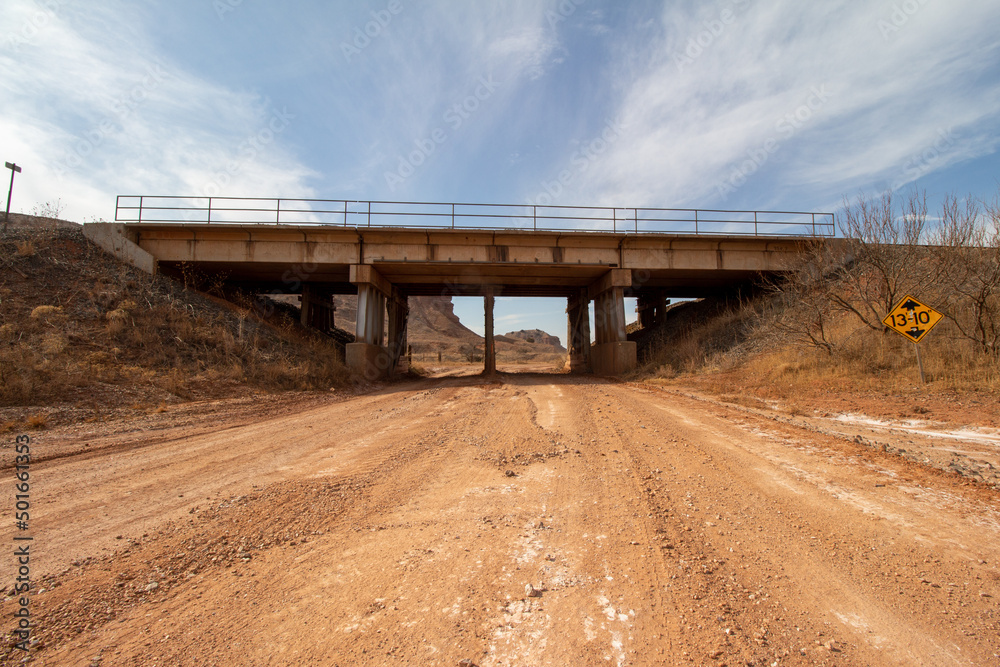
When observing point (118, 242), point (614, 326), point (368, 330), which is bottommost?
point (368, 330)

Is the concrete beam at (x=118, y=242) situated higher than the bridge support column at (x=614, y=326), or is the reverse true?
the concrete beam at (x=118, y=242)

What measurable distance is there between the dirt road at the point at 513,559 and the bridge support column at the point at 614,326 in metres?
15.3

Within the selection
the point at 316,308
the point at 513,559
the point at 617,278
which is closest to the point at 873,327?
the point at 617,278

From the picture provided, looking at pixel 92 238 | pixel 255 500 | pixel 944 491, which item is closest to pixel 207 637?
pixel 255 500

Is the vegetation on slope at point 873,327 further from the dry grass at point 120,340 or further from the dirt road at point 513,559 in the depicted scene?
the dry grass at point 120,340

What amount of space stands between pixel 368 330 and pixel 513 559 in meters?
18.2

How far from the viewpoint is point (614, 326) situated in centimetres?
2194

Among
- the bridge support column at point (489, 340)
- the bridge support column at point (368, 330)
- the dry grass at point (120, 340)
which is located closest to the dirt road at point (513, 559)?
the dry grass at point (120, 340)

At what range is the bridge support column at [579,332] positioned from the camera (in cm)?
2664

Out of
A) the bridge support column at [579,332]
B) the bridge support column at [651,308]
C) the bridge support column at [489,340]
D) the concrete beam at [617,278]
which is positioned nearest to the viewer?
the concrete beam at [617,278]

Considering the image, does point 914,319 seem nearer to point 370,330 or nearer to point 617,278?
point 617,278

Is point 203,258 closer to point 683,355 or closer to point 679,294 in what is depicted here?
point 683,355

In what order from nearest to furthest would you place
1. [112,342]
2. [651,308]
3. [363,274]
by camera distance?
[112,342], [363,274], [651,308]

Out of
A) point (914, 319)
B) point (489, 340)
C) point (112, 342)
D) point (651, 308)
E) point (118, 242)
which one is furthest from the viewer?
point (651, 308)
